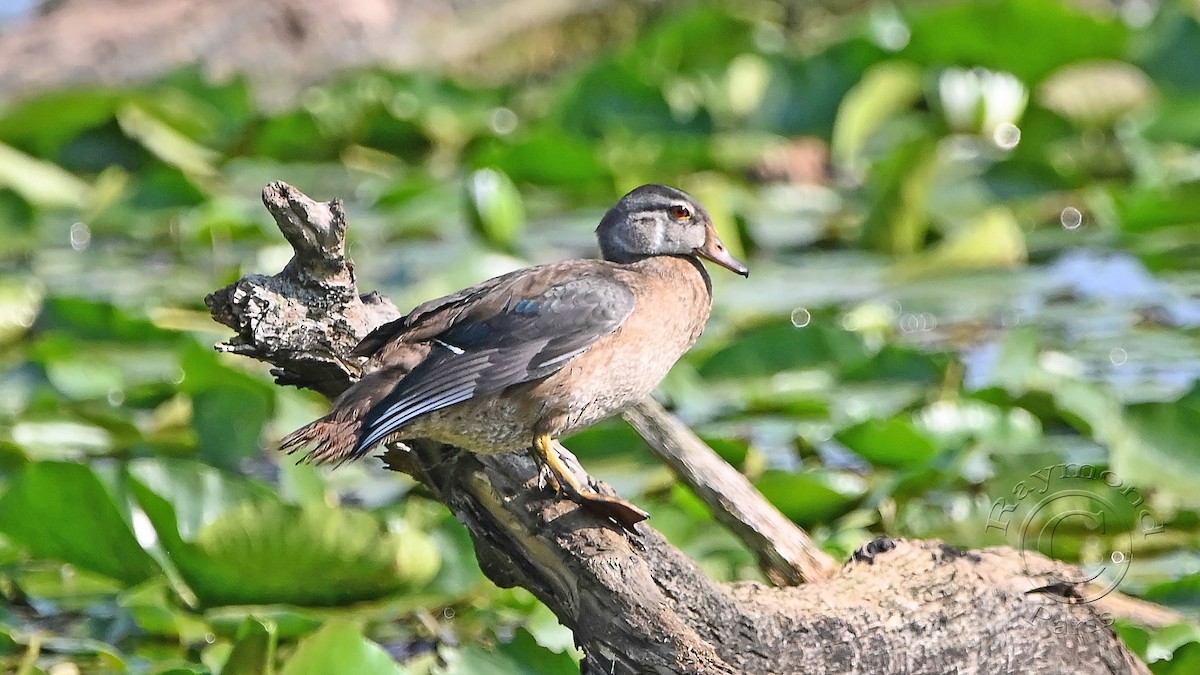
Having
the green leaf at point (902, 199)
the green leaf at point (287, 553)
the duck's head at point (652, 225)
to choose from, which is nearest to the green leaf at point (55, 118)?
the green leaf at point (902, 199)

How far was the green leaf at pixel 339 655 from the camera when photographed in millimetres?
3014

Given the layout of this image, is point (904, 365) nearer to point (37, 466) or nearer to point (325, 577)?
point (325, 577)

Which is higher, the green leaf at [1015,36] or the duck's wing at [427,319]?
the green leaf at [1015,36]

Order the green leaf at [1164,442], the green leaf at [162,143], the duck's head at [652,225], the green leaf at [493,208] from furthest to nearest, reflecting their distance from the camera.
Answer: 1. the green leaf at [162,143]
2. the green leaf at [493,208]
3. the green leaf at [1164,442]
4. the duck's head at [652,225]

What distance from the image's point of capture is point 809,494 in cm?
390

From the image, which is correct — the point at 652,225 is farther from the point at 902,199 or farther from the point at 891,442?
the point at 902,199

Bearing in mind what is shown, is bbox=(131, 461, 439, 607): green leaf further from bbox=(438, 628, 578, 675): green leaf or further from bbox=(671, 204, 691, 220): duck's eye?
bbox=(671, 204, 691, 220): duck's eye

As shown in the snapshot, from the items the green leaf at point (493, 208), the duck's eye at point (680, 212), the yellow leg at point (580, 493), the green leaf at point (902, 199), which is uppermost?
the green leaf at point (902, 199)

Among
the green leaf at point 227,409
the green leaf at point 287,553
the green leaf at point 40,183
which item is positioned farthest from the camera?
the green leaf at point 40,183

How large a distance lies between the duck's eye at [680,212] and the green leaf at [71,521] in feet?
4.42

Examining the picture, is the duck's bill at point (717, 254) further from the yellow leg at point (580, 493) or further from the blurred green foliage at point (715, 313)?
the yellow leg at point (580, 493)

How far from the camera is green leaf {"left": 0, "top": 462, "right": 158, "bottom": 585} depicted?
3.55 m

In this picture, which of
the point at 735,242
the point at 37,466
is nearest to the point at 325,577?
the point at 37,466

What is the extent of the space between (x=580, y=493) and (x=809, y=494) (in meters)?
1.14
